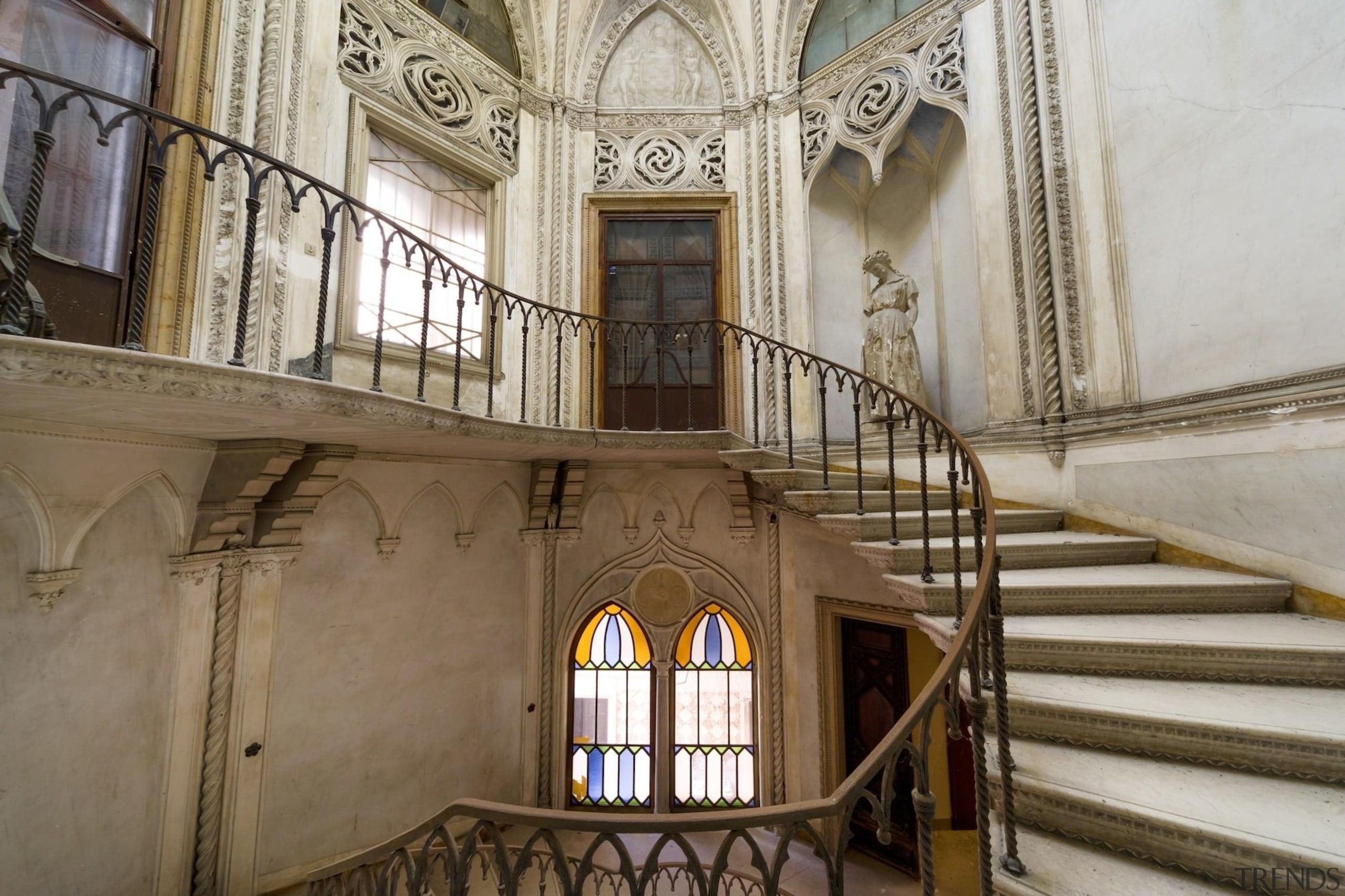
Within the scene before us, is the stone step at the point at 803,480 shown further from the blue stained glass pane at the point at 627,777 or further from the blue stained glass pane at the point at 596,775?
the blue stained glass pane at the point at 596,775

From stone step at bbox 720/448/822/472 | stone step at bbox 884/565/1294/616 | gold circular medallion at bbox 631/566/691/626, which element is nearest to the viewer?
stone step at bbox 884/565/1294/616

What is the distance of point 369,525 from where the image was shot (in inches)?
149

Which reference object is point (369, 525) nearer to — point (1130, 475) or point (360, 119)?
point (360, 119)

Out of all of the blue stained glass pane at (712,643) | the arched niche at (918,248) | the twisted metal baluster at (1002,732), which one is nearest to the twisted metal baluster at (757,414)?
the arched niche at (918,248)

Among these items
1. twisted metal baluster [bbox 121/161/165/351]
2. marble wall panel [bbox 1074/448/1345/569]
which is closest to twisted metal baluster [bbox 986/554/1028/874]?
marble wall panel [bbox 1074/448/1345/569]

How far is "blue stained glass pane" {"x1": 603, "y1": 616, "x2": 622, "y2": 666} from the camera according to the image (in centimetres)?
511

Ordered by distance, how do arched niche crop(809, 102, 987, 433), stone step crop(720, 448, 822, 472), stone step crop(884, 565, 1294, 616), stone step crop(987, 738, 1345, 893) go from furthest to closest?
arched niche crop(809, 102, 987, 433) < stone step crop(720, 448, 822, 472) < stone step crop(884, 565, 1294, 616) < stone step crop(987, 738, 1345, 893)

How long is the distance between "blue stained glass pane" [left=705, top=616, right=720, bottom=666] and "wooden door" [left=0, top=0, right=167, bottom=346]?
440 centimetres

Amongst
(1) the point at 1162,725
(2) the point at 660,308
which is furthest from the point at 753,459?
(2) the point at 660,308

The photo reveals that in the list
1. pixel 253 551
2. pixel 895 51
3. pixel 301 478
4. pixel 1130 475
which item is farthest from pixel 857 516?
pixel 895 51

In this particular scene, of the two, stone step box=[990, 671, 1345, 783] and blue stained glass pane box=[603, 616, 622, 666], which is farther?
blue stained glass pane box=[603, 616, 622, 666]

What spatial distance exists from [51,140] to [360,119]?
9.92 ft

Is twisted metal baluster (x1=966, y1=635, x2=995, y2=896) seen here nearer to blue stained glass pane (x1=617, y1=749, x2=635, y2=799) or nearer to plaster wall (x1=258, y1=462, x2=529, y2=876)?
plaster wall (x1=258, y1=462, x2=529, y2=876)

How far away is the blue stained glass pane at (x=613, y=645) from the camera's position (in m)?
5.11
